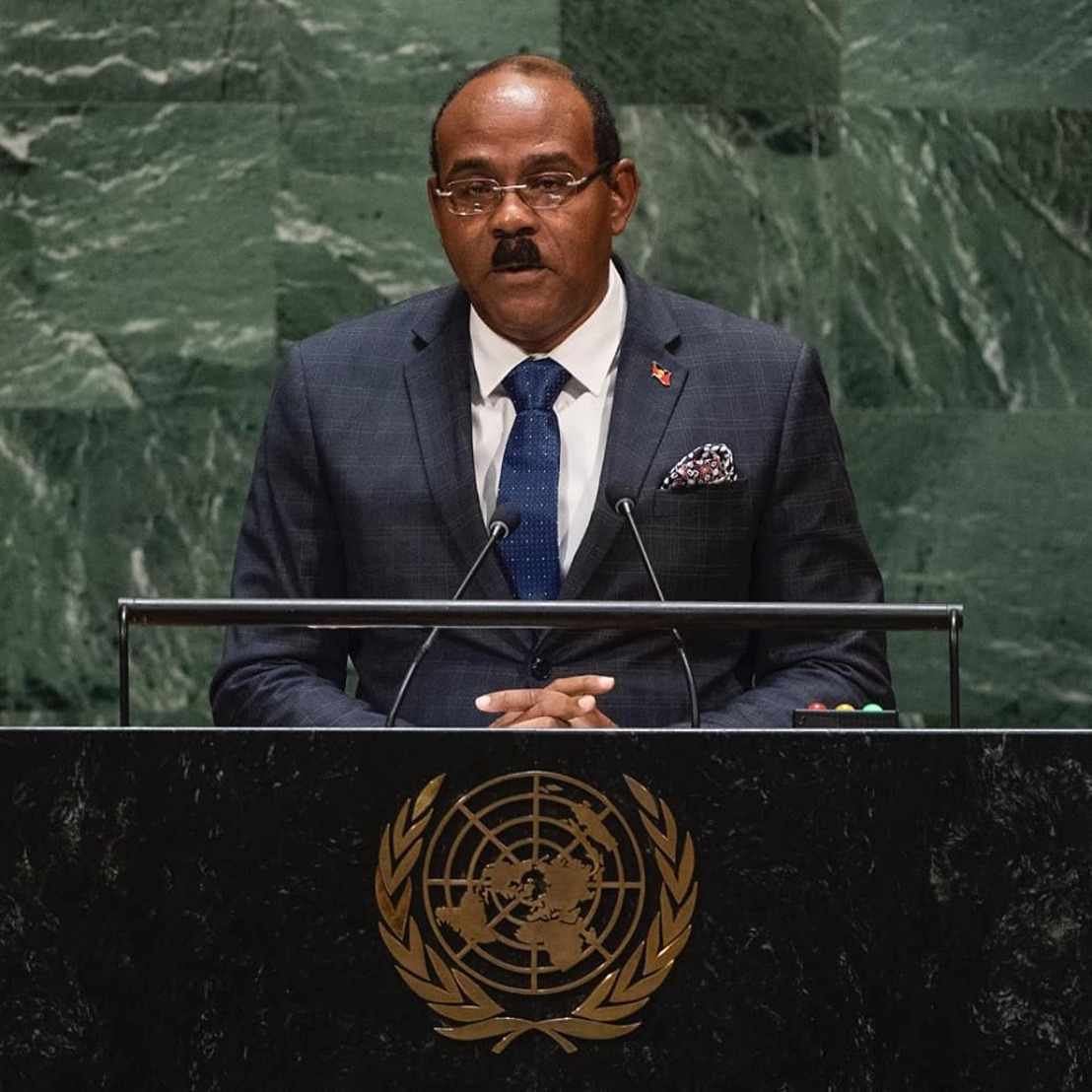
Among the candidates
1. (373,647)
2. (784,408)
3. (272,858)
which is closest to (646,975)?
(272,858)

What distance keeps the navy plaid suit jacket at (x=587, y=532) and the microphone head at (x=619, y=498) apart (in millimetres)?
314

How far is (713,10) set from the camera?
457cm

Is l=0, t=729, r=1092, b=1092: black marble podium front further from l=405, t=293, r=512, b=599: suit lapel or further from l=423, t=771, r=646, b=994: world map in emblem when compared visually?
l=405, t=293, r=512, b=599: suit lapel

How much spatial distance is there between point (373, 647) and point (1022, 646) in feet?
6.64

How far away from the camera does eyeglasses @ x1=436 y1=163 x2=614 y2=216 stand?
309cm

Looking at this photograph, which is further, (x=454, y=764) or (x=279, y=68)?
(x=279, y=68)

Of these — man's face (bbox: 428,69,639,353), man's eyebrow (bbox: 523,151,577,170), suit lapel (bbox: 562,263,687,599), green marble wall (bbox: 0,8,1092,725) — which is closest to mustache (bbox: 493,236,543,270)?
man's face (bbox: 428,69,639,353)

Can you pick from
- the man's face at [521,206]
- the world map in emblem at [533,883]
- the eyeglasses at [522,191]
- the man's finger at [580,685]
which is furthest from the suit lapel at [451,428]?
the world map in emblem at [533,883]

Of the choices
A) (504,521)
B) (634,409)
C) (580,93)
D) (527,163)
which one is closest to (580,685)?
(504,521)

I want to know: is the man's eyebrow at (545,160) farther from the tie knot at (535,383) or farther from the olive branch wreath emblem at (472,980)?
the olive branch wreath emblem at (472,980)

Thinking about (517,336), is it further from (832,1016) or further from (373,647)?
(832,1016)

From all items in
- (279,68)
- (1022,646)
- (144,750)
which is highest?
(279,68)

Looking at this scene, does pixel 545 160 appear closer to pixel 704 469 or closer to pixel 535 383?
pixel 535 383

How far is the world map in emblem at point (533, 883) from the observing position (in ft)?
6.91
